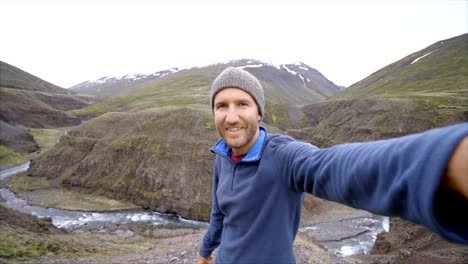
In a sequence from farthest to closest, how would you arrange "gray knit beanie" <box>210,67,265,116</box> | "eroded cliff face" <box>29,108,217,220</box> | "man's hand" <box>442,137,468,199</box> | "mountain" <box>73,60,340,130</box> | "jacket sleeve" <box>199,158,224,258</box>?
"mountain" <box>73,60,340,130</box>, "eroded cliff face" <box>29,108,217,220</box>, "jacket sleeve" <box>199,158,224,258</box>, "gray knit beanie" <box>210,67,265,116</box>, "man's hand" <box>442,137,468,199</box>

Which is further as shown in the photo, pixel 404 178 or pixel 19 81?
pixel 19 81

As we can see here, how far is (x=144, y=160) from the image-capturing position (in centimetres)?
3816

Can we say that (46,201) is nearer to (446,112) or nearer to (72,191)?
(72,191)

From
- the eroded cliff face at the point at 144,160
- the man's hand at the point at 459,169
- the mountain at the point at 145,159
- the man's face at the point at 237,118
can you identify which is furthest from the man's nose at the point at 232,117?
the mountain at the point at 145,159

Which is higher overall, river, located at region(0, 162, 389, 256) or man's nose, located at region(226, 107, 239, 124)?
man's nose, located at region(226, 107, 239, 124)

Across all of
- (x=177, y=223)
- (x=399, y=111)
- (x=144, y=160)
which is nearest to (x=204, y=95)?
(x=144, y=160)

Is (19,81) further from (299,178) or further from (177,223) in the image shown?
(299,178)

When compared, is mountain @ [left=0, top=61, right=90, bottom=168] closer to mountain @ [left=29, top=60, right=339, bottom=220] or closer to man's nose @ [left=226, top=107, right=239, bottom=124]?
mountain @ [left=29, top=60, right=339, bottom=220]

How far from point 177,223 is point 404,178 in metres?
30.9

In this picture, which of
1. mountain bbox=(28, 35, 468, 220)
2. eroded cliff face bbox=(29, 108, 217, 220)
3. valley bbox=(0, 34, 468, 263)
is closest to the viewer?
valley bbox=(0, 34, 468, 263)

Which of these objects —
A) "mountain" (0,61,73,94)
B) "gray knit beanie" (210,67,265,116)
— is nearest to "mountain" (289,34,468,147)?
"gray knit beanie" (210,67,265,116)

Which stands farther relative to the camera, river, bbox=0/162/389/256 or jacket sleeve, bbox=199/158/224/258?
river, bbox=0/162/389/256

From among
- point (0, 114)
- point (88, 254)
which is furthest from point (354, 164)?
point (0, 114)

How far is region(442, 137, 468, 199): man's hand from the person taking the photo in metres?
1.19
